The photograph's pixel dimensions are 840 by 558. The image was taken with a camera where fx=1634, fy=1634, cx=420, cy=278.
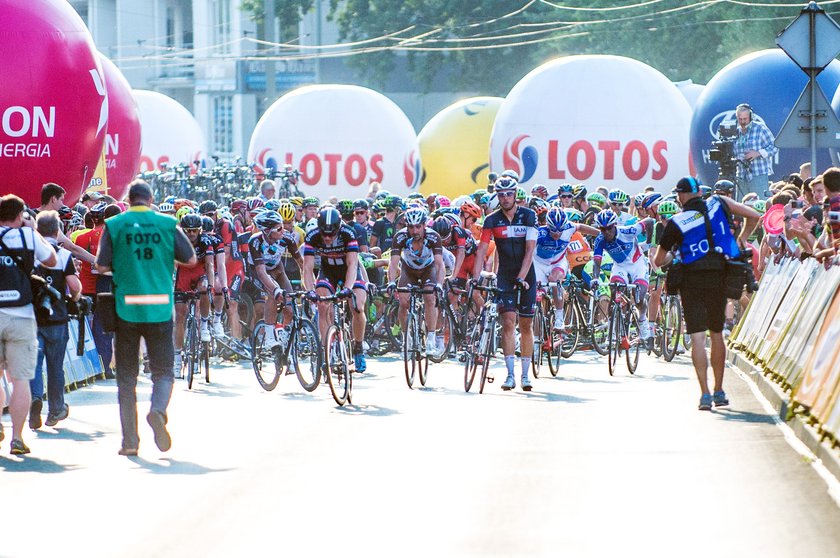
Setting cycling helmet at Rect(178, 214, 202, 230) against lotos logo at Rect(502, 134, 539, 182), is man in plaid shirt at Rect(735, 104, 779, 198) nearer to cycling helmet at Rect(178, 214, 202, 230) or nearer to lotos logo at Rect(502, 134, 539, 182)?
lotos logo at Rect(502, 134, 539, 182)

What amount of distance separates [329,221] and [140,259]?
4207 mm

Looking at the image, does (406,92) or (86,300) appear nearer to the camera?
(86,300)

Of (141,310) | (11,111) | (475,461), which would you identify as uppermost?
(11,111)

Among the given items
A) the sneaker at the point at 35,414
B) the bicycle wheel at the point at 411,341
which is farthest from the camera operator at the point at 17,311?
the bicycle wheel at the point at 411,341

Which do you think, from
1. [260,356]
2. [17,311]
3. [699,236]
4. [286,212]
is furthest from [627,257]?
[17,311]

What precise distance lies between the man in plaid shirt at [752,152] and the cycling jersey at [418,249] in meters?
8.79

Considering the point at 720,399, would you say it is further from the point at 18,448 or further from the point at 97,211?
the point at 97,211

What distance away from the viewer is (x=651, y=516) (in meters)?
8.45

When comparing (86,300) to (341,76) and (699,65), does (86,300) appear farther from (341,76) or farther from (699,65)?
(341,76)

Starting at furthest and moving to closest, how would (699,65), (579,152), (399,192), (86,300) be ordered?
(699,65), (399,192), (579,152), (86,300)

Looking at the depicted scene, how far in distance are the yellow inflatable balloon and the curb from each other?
2374 centimetres

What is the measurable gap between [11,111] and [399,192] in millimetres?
20123

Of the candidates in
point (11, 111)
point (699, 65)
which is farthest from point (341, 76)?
point (11, 111)

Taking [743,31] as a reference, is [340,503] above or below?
below
